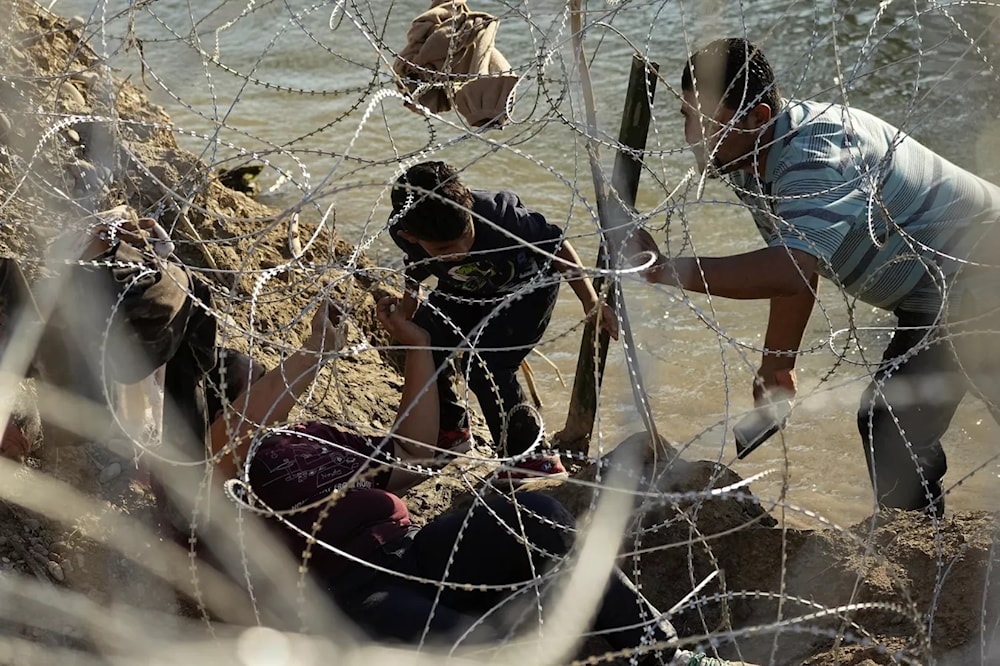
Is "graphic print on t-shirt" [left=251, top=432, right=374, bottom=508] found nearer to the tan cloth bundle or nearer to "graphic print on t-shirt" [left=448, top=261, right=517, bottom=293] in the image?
"graphic print on t-shirt" [left=448, top=261, right=517, bottom=293]

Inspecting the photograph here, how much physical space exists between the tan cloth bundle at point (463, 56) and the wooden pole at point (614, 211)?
0.45 meters

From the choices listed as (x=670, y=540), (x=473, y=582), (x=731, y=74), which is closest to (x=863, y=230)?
(x=731, y=74)

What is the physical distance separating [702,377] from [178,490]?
10.3 ft

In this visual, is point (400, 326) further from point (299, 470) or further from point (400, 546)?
point (400, 546)

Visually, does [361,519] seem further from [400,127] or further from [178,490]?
[400,127]

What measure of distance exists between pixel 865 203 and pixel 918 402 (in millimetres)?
Result: 768

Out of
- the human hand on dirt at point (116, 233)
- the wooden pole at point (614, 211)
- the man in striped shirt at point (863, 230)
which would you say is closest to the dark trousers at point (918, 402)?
the man in striped shirt at point (863, 230)

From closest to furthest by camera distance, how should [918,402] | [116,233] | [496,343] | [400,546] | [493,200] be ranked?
[400,546]
[116,233]
[918,402]
[493,200]
[496,343]

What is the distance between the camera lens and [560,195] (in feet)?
25.5

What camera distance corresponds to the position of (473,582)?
120 inches

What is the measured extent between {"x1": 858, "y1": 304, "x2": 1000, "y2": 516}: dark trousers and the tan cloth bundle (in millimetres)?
1627

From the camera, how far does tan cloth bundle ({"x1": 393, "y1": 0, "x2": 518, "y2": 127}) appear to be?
160 inches

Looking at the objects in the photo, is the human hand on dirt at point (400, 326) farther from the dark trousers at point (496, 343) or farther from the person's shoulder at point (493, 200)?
the person's shoulder at point (493, 200)

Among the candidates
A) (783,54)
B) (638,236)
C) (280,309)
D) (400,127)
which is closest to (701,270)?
(638,236)
